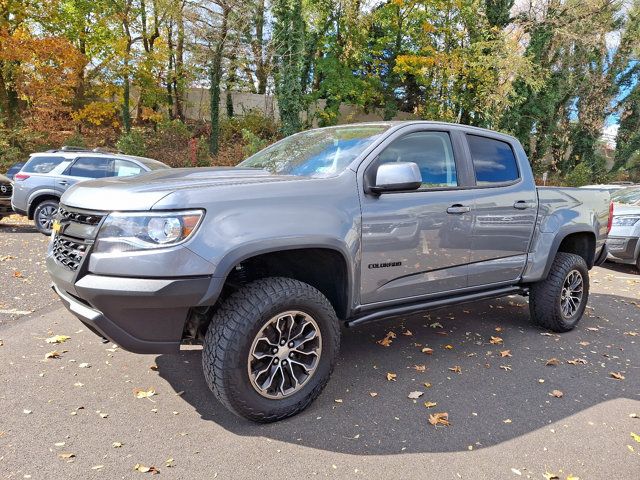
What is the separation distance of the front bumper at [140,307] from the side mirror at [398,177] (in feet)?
4.38

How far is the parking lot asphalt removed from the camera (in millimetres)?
2615

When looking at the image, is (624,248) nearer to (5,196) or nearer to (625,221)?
(625,221)

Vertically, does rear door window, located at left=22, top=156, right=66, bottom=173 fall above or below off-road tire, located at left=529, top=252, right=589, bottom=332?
above

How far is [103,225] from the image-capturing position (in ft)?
8.86

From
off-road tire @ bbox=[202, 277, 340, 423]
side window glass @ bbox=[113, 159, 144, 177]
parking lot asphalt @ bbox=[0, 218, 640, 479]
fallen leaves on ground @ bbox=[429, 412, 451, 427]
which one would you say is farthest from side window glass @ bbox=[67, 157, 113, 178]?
fallen leaves on ground @ bbox=[429, 412, 451, 427]

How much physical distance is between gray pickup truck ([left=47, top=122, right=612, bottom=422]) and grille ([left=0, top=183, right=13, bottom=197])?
958 cm

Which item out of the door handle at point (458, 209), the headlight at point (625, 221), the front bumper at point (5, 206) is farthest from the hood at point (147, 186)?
the front bumper at point (5, 206)

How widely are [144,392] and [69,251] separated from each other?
44.2 inches

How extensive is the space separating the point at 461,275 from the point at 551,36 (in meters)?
24.9

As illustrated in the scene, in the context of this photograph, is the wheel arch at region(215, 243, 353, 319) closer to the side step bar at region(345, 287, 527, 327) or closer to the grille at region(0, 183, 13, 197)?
the side step bar at region(345, 287, 527, 327)

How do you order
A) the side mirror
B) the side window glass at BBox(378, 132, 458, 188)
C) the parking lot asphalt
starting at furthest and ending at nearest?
the side window glass at BBox(378, 132, 458, 188), the side mirror, the parking lot asphalt

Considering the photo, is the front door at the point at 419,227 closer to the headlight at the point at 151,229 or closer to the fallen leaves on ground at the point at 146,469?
the headlight at the point at 151,229

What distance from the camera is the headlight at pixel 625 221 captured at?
28.3 feet

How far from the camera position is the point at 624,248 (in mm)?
8609
